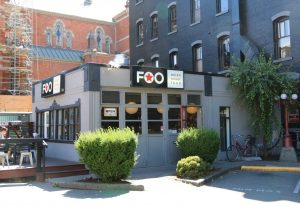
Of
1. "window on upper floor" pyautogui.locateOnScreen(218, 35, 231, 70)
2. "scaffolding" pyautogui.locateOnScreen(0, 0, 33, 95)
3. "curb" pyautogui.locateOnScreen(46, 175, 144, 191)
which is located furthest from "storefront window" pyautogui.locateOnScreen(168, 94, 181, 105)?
"scaffolding" pyautogui.locateOnScreen(0, 0, 33, 95)

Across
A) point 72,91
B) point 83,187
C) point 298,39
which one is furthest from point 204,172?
point 298,39

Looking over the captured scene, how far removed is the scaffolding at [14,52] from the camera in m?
37.7

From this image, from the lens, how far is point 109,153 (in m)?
10.9

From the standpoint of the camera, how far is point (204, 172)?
12.4 m

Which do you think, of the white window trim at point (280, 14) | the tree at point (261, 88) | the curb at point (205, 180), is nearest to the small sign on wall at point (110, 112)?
the curb at point (205, 180)

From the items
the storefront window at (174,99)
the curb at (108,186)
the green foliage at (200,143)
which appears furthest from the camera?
the storefront window at (174,99)

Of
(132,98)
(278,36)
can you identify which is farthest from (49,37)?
(132,98)

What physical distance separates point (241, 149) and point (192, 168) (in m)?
5.42

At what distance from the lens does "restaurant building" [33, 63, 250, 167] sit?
45.9 feet

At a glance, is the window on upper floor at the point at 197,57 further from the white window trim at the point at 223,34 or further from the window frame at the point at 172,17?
the window frame at the point at 172,17

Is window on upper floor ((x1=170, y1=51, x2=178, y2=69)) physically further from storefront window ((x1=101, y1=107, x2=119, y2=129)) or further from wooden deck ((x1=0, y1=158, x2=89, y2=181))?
wooden deck ((x1=0, y1=158, x2=89, y2=181))

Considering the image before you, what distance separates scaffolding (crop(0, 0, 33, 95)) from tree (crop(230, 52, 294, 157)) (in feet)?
86.1

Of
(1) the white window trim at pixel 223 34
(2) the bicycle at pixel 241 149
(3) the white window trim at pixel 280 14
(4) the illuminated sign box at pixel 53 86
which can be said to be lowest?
(2) the bicycle at pixel 241 149

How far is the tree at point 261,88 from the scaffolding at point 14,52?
1033 inches
